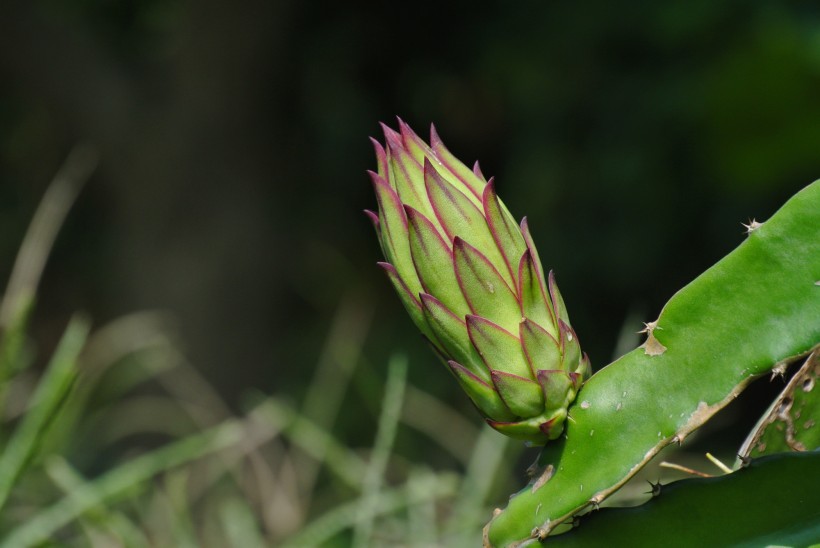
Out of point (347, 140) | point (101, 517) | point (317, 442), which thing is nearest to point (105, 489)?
point (101, 517)

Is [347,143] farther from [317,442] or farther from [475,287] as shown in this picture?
[475,287]

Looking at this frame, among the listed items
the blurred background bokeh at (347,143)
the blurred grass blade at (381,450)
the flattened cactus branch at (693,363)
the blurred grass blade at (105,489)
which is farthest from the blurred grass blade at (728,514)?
the blurred background bokeh at (347,143)

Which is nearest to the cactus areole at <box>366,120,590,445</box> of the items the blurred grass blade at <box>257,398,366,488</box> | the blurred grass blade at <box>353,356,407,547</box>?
the blurred grass blade at <box>353,356,407,547</box>

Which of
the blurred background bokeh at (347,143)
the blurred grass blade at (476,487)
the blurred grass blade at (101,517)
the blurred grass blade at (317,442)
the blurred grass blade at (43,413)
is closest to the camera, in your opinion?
the blurred grass blade at (43,413)

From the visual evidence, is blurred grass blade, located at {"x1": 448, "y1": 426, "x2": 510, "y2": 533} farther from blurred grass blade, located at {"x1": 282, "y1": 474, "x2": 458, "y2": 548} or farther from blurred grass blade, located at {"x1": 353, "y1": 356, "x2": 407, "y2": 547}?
blurred grass blade, located at {"x1": 353, "y1": 356, "x2": 407, "y2": 547}

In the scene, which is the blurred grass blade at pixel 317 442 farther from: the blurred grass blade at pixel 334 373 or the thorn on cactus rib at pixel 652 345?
the thorn on cactus rib at pixel 652 345

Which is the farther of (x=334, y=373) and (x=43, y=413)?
(x=334, y=373)

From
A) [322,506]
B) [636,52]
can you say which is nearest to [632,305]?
[636,52]
